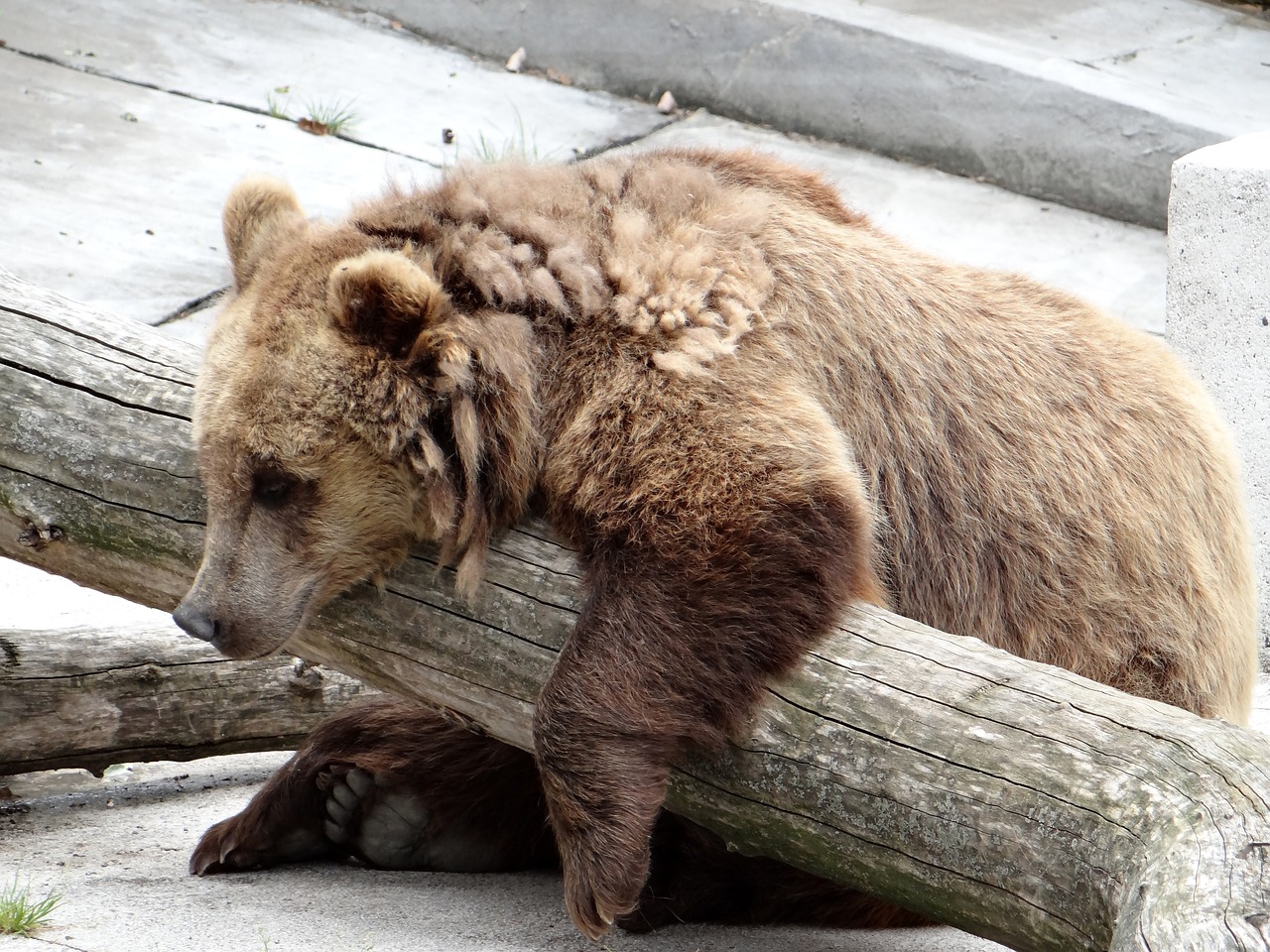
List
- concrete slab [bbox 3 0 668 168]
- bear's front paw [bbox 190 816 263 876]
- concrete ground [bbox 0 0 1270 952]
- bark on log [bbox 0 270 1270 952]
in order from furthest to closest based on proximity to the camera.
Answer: concrete slab [bbox 3 0 668 168]
concrete ground [bbox 0 0 1270 952]
bear's front paw [bbox 190 816 263 876]
bark on log [bbox 0 270 1270 952]

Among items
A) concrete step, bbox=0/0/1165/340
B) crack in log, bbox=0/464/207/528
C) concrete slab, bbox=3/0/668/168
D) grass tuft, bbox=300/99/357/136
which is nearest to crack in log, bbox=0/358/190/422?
crack in log, bbox=0/464/207/528

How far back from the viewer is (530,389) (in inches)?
140

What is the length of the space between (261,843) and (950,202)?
7260mm

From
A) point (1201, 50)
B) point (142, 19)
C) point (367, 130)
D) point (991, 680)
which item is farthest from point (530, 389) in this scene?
point (1201, 50)

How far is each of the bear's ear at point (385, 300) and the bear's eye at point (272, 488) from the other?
38 cm

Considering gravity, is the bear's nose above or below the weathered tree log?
above

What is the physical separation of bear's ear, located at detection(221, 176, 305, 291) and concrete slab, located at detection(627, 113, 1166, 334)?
205 inches

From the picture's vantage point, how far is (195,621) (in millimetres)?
3512

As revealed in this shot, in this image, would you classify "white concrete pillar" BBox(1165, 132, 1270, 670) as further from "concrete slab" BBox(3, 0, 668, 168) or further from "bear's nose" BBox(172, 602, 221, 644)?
"bear's nose" BBox(172, 602, 221, 644)

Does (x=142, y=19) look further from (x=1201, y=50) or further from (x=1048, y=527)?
(x=1048, y=527)

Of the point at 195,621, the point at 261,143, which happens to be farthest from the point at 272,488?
the point at 261,143

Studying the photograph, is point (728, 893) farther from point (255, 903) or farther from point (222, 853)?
point (222, 853)

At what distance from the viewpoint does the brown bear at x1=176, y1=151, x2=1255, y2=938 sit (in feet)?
10.9

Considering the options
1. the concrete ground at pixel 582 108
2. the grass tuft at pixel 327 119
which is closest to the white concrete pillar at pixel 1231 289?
the concrete ground at pixel 582 108
